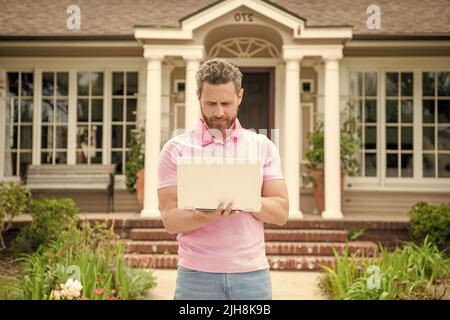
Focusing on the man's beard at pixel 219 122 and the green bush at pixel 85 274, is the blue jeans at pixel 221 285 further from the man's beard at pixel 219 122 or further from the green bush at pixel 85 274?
the green bush at pixel 85 274

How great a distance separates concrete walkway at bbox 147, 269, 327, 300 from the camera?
12.2 feet

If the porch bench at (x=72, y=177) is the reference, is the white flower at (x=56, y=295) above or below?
below

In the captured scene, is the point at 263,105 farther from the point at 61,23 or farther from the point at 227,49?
the point at 61,23

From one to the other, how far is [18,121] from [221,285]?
18.8ft

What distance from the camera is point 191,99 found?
5.43 metres

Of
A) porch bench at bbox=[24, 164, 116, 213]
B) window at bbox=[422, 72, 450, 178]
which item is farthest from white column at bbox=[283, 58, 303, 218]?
porch bench at bbox=[24, 164, 116, 213]

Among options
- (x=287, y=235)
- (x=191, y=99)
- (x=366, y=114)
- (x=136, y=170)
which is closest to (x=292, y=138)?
(x=287, y=235)

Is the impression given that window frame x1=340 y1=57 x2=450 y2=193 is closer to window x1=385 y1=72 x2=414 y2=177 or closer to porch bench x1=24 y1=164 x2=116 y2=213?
window x1=385 y1=72 x2=414 y2=177

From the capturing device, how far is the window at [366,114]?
21.2ft

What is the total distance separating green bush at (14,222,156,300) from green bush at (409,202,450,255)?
8.35 feet

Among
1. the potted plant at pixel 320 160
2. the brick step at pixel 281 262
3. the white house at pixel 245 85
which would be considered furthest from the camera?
the white house at pixel 245 85

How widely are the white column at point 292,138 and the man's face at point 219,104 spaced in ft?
12.8

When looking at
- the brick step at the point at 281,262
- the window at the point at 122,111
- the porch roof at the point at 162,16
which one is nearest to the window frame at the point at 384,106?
the porch roof at the point at 162,16
